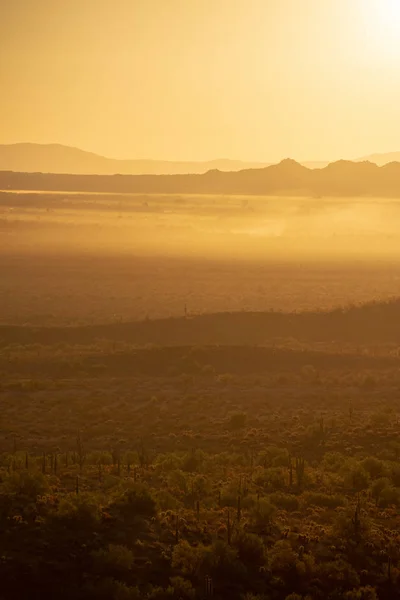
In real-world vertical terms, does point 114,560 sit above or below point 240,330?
below

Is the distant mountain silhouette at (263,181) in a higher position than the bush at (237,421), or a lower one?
higher

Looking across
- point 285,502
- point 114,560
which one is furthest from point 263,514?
point 114,560

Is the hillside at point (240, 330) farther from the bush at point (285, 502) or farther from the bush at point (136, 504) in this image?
the bush at point (136, 504)

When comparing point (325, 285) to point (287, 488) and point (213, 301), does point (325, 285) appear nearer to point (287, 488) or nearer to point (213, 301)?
point (213, 301)

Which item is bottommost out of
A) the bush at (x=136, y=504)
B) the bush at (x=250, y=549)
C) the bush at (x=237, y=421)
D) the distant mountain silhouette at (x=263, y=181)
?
the bush at (x=250, y=549)

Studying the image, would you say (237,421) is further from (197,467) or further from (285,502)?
(285,502)

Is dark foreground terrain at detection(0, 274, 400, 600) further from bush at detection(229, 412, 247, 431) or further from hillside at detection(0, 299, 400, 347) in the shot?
hillside at detection(0, 299, 400, 347)

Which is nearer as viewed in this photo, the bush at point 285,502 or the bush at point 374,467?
the bush at point 285,502

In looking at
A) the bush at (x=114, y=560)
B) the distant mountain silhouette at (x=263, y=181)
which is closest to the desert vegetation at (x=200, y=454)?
the bush at (x=114, y=560)

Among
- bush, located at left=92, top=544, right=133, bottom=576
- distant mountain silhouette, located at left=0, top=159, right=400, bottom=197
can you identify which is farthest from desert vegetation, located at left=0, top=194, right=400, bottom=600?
distant mountain silhouette, located at left=0, top=159, right=400, bottom=197
